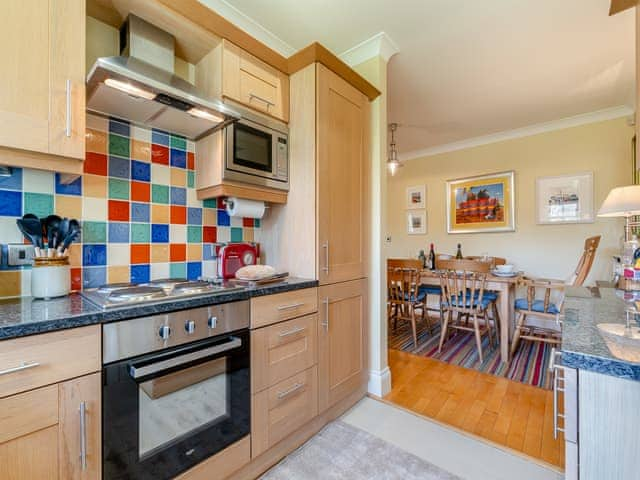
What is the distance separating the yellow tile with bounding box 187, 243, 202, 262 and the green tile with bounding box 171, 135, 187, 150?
565 millimetres

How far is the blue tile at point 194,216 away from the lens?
1.73 m

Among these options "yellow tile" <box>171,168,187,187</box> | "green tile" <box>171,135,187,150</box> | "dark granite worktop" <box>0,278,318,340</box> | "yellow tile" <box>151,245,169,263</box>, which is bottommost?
"dark granite worktop" <box>0,278,318,340</box>

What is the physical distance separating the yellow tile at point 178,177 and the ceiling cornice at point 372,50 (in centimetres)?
154

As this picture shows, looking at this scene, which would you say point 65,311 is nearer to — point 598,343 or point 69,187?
point 69,187

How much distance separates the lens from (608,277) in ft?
10.4

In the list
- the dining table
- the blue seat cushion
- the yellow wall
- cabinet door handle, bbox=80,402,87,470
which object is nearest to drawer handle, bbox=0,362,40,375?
cabinet door handle, bbox=80,402,87,470

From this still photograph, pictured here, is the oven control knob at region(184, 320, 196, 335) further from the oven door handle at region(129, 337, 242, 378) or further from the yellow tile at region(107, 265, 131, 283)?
the yellow tile at region(107, 265, 131, 283)

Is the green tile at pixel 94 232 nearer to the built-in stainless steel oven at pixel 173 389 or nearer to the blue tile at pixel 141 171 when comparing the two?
the blue tile at pixel 141 171

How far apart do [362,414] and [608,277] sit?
3.17 meters

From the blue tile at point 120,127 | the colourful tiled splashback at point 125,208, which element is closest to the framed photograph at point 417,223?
the colourful tiled splashback at point 125,208

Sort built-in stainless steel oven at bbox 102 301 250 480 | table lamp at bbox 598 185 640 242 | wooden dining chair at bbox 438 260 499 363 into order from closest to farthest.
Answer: built-in stainless steel oven at bbox 102 301 250 480, table lamp at bbox 598 185 640 242, wooden dining chair at bbox 438 260 499 363

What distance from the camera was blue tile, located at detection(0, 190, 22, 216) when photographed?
118 centimetres

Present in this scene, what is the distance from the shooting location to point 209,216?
6.00ft

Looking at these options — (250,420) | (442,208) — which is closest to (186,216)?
(250,420)
